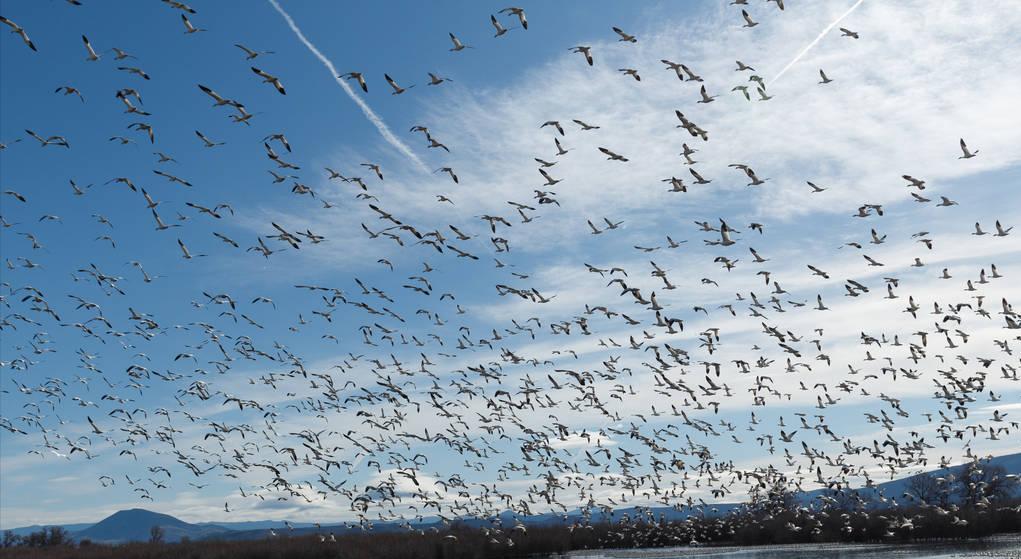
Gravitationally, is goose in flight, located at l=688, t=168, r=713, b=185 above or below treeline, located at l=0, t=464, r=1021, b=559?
above

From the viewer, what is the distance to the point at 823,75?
124 feet

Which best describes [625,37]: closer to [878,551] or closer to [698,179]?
[698,179]

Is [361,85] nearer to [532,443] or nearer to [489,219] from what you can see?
[489,219]

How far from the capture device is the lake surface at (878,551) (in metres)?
55.1

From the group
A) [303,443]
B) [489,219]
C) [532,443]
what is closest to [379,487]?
[303,443]

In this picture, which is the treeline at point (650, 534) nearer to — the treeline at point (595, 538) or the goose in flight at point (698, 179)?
the treeline at point (595, 538)

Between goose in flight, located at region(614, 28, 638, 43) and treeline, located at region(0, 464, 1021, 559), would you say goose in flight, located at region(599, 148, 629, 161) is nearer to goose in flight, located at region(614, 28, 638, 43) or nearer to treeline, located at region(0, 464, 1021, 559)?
goose in flight, located at region(614, 28, 638, 43)

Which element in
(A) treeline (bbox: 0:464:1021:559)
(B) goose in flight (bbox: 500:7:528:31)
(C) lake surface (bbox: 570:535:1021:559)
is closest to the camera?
(B) goose in flight (bbox: 500:7:528:31)

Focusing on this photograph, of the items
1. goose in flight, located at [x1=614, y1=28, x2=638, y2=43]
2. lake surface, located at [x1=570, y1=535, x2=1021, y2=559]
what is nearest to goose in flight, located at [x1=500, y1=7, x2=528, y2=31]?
goose in flight, located at [x1=614, y1=28, x2=638, y2=43]

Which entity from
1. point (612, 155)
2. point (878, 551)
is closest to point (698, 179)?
point (612, 155)

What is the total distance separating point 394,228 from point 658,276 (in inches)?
580

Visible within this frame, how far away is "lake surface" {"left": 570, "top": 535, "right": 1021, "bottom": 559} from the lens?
55125 mm

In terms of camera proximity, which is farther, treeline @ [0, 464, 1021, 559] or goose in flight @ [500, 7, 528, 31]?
treeline @ [0, 464, 1021, 559]

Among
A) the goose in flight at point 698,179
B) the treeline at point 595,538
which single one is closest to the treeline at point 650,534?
the treeline at point 595,538
